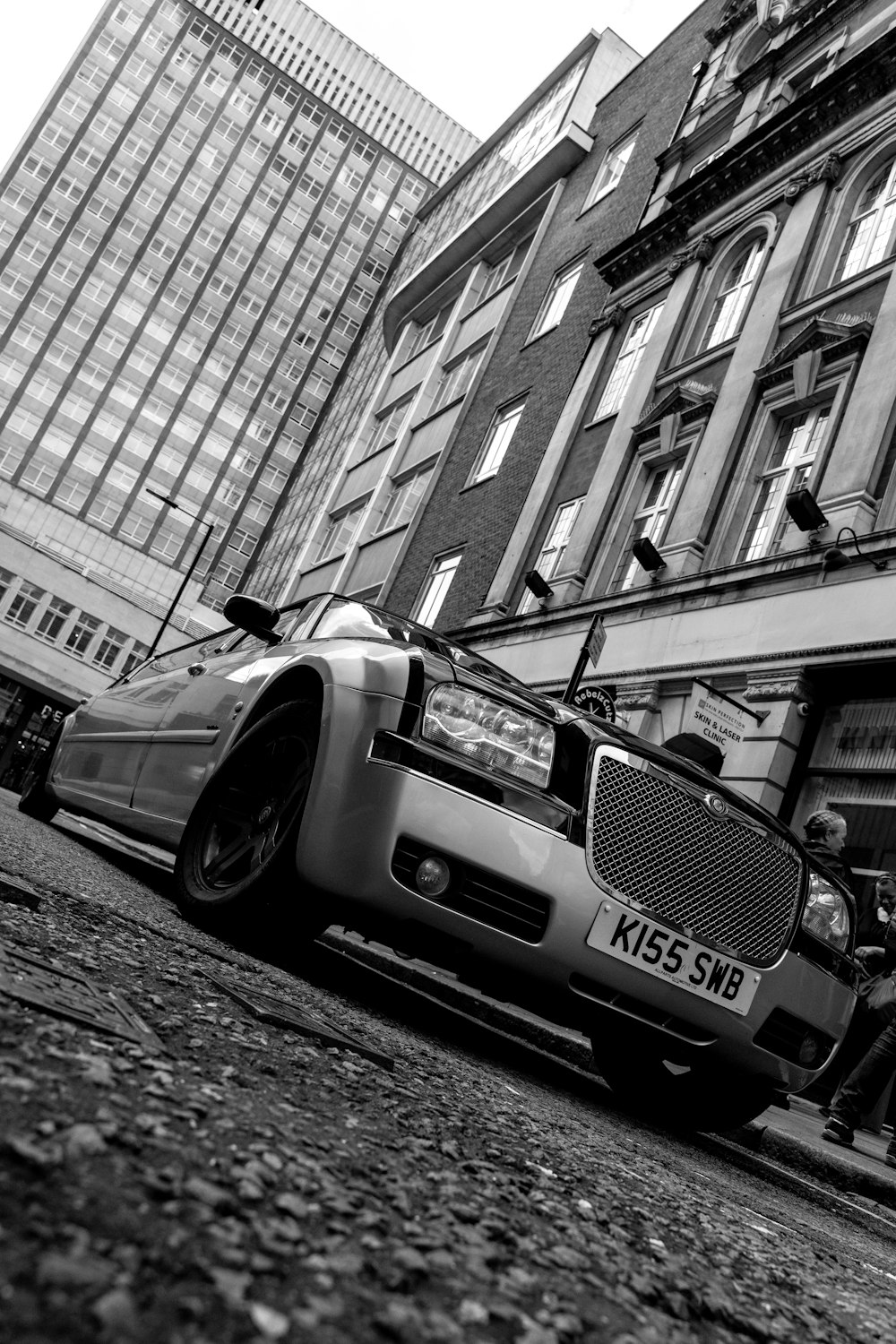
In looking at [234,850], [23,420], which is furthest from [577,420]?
[23,420]

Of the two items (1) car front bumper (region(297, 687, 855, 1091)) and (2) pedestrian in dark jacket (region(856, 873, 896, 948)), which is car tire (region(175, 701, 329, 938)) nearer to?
(1) car front bumper (region(297, 687, 855, 1091))

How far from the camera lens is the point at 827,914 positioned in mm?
4020

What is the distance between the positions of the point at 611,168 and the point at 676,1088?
25977 millimetres

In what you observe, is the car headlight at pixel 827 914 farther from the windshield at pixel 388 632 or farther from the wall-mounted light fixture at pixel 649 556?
the wall-mounted light fixture at pixel 649 556

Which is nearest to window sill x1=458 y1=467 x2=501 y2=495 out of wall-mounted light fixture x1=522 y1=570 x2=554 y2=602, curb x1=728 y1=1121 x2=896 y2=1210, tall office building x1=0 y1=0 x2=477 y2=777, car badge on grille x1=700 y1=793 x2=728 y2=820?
wall-mounted light fixture x1=522 y1=570 x2=554 y2=602

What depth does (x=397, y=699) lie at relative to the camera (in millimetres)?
3521

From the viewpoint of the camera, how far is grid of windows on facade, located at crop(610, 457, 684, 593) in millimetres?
15680

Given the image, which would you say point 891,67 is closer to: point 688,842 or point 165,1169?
point 688,842

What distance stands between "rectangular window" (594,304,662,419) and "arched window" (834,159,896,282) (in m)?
4.28

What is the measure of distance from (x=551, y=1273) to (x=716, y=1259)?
0.66 m

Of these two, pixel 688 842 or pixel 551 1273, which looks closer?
pixel 551 1273

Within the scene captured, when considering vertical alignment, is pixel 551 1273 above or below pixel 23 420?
below

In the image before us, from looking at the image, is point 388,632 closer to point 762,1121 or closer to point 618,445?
point 762,1121

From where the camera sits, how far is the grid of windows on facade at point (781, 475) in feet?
43.6
